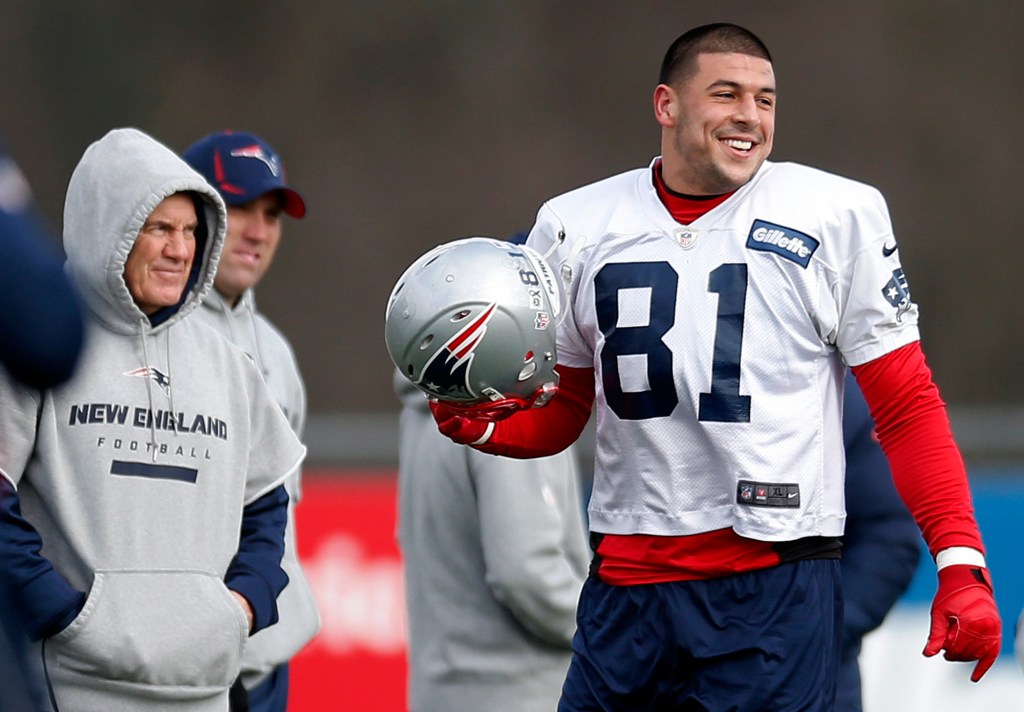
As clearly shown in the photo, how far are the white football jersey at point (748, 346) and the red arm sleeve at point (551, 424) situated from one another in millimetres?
195

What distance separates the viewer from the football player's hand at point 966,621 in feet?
12.0

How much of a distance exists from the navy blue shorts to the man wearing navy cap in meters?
1.14

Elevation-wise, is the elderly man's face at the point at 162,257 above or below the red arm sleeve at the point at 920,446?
above

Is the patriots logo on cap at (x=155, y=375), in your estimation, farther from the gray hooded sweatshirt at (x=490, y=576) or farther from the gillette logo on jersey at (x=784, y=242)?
the gillette logo on jersey at (x=784, y=242)

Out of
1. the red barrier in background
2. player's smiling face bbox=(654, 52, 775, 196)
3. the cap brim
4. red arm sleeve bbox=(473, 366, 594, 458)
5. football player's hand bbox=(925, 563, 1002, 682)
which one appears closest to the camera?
football player's hand bbox=(925, 563, 1002, 682)

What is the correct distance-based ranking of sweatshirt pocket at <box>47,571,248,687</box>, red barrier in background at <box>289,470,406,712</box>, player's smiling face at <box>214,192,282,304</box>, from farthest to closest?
1. red barrier in background at <box>289,470,406,712</box>
2. player's smiling face at <box>214,192,282,304</box>
3. sweatshirt pocket at <box>47,571,248,687</box>

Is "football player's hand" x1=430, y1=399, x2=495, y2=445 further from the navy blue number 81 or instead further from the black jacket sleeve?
the black jacket sleeve

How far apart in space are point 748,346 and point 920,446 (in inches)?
16.5

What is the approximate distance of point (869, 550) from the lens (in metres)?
4.47

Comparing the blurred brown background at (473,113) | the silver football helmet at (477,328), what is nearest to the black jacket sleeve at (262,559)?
the silver football helmet at (477,328)

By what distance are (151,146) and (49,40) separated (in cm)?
1496

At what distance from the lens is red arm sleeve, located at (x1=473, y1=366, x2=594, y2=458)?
413cm

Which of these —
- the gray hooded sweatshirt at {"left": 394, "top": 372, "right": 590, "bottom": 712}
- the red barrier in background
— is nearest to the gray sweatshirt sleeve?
the gray hooded sweatshirt at {"left": 394, "top": 372, "right": 590, "bottom": 712}

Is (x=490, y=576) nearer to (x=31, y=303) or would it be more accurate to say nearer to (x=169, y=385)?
(x=169, y=385)
